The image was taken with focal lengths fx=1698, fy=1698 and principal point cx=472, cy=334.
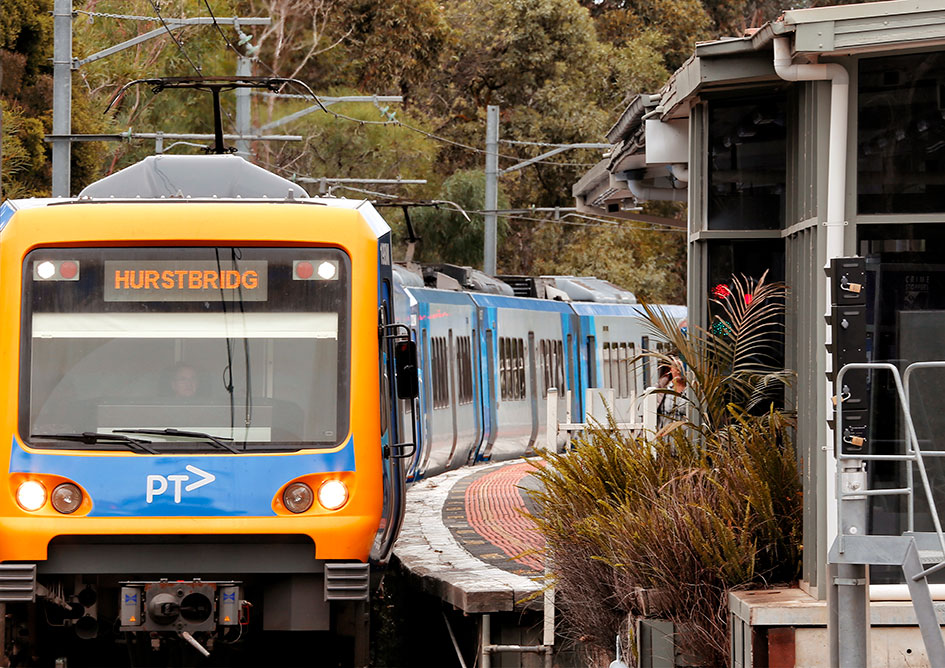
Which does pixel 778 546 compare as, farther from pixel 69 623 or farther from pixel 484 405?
pixel 484 405

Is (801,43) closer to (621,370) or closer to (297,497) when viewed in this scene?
(297,497)

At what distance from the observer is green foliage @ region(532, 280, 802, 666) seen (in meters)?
8.44

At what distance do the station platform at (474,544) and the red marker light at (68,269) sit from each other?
2815mm

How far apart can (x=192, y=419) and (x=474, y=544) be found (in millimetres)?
5305

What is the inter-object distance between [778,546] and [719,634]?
528 mm

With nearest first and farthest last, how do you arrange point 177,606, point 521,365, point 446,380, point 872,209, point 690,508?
point 872,209
point 690,508
point 177,606
point 446,380
point 521,365

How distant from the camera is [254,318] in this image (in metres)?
9.33

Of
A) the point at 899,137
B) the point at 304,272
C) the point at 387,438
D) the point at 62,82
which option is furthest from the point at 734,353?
the point at 62,82

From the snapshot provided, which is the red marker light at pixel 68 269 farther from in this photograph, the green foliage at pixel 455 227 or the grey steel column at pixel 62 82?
the green foliage at pixel 455 227

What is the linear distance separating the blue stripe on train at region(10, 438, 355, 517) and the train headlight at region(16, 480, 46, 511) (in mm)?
81

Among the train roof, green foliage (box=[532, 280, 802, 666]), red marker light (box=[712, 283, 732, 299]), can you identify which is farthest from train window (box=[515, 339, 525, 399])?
red marker light (box=[712, 283, 732, 299])

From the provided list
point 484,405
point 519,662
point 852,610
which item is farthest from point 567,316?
point 852,610

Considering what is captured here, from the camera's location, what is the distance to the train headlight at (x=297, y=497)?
905cm

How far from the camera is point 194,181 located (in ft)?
34.7
